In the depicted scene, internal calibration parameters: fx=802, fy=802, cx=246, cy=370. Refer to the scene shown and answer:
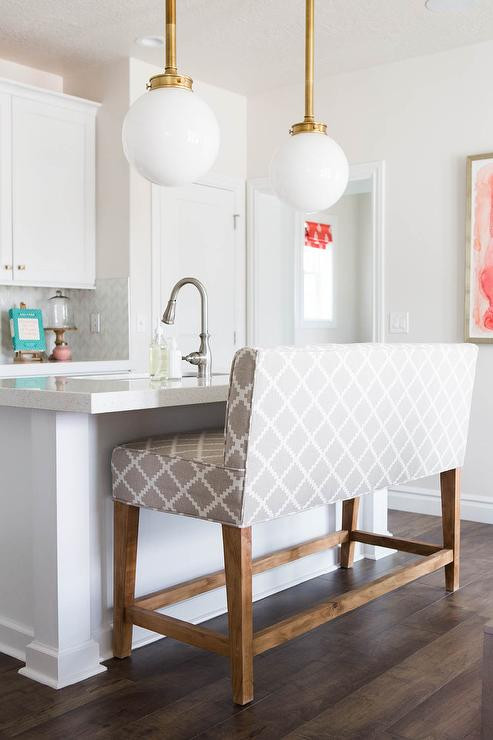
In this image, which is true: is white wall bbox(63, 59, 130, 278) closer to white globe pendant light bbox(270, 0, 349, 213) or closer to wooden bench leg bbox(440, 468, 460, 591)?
white globe pendant light bbox(270, 0, 349, 213)

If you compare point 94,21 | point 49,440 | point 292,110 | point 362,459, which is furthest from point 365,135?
point 49,440

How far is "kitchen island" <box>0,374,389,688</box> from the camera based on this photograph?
2172mm

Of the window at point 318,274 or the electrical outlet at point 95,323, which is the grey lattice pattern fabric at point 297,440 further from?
the window at point 318,274

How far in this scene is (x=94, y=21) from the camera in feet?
12.8

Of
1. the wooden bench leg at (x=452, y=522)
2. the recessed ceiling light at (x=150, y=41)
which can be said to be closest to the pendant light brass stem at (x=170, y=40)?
the wooden bench leg at (x=452, y=522)

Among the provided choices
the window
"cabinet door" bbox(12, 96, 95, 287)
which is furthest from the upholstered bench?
the window

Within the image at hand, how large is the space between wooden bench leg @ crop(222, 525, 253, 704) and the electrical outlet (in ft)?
9.66

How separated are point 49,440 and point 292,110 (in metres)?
3.42

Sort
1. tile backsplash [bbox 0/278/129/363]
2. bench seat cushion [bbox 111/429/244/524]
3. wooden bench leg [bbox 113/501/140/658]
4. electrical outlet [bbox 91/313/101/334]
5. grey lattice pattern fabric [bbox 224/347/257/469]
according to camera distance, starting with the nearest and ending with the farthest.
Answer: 1. grey lattice pattern fabric [bbox 224/347/257/469]
2. bench seat cushion [bbox 111/429/244/524]
3. wooden bench leg [bbox 113/501/140/658]
4. tile backsplash [bbox 0/278/129/363]
5. electrical outlet [bbox 91/313/101/334]

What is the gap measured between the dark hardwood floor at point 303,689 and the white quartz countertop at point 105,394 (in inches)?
29.6

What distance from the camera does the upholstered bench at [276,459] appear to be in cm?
199

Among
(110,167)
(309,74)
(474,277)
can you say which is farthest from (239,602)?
(110,167)

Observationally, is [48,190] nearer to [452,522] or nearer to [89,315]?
[89,315]

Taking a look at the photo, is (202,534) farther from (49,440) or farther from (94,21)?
(94,21)
